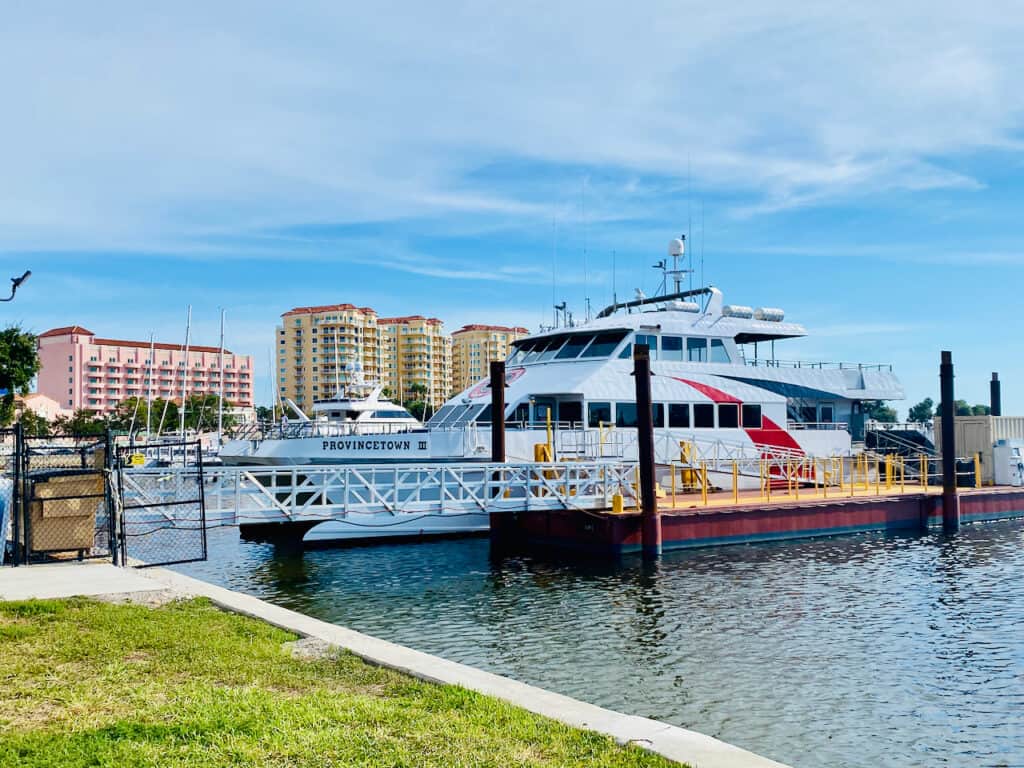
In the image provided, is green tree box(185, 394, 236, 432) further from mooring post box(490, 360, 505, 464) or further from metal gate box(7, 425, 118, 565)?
metal gate box(7, 425, 118, 565)

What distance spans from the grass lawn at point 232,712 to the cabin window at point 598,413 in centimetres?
1936

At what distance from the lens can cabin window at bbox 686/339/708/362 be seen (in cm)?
3120

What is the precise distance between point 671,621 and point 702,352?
17.5 meters

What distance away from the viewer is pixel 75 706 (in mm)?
6949

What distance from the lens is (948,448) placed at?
28.0 metres

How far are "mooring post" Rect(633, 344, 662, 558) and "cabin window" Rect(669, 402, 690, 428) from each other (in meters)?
8.37

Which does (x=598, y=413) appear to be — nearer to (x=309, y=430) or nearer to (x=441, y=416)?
(x=441, y=416)

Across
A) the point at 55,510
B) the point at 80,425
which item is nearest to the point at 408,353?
the point at 80,425

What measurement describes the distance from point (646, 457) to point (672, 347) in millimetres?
10480

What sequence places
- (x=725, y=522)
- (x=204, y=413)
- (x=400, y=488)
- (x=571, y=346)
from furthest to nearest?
(x=204, y=413) → (x=571, y=346) → (x=725, y=522) → (x=400, y=488)

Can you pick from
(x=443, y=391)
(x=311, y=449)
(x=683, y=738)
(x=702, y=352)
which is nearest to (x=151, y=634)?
(x=683, y=738)

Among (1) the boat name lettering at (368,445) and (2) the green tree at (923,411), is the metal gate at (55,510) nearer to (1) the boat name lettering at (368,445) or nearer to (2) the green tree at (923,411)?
(1) the boat name lettering at (368,445)

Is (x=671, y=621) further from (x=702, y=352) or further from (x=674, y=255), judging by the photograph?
(x=674, y=255)

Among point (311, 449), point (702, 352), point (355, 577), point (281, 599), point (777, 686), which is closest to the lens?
point (777, 686)
